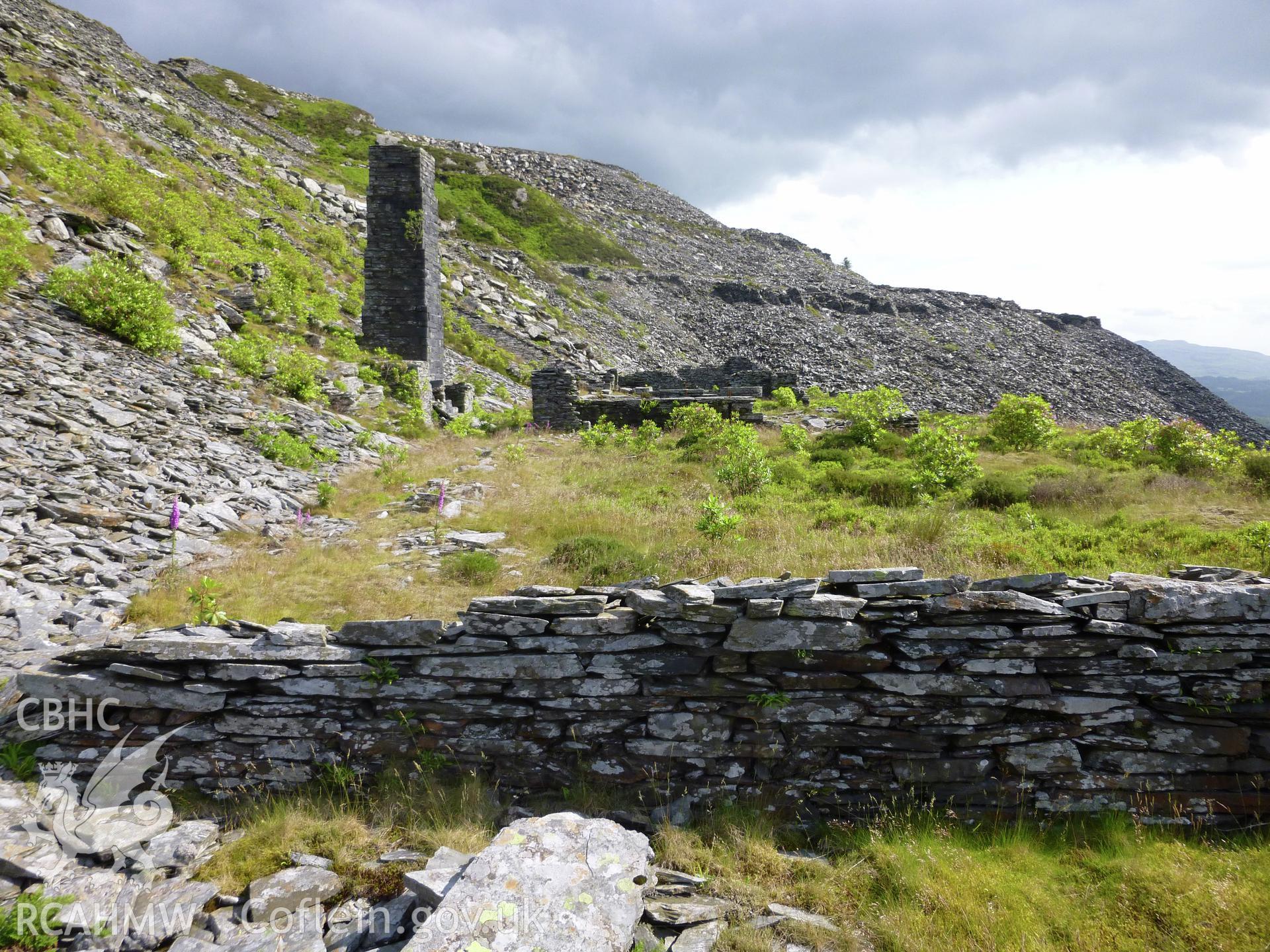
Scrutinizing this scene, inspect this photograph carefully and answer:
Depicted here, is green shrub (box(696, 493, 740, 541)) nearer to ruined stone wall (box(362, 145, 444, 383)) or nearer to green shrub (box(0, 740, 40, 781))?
green shrub (box(0, 740, 40, 781))

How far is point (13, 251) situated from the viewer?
10.9 metres

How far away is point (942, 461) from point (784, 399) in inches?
484

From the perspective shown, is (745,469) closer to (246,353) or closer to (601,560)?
(601,560)

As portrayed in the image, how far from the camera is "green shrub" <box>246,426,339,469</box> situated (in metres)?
11.3

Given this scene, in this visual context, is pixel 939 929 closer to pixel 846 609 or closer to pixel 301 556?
pixel 846 609

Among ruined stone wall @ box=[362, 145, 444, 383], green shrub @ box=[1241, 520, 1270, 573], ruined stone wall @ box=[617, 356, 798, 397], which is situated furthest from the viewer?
ruined stone wall @ box=[617, 356, 798, 397]

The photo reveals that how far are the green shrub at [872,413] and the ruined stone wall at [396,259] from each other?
13794mm

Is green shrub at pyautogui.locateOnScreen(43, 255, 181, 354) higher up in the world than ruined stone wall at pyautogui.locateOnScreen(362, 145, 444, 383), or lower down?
lower down

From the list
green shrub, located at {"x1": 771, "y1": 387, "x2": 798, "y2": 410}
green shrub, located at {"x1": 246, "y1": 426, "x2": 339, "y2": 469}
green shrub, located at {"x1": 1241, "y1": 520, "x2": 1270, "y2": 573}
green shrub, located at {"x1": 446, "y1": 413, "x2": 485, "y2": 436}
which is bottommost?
green shrub, located at {"x1": 1241, "y1": 520, "x2": 1270, "y2": 573}

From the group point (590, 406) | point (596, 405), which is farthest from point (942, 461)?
point (590, 406)

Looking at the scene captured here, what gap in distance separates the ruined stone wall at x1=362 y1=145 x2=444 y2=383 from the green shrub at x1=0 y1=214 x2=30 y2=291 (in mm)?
8991

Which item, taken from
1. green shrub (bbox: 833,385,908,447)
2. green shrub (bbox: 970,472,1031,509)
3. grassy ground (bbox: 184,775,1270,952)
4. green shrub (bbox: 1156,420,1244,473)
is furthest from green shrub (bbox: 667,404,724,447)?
grassy ground (bbox: 184,775,1270,952)

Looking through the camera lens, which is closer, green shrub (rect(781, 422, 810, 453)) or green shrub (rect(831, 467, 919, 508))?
green shrub (rect(831, 467, 919, 508))

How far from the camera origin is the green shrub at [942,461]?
1029 centimetres
